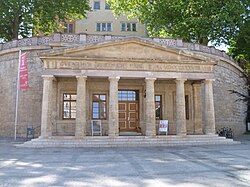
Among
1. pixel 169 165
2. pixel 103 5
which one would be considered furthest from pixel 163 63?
pixel 103 5

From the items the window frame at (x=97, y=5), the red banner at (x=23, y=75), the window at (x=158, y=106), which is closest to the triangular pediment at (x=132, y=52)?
the red banner at (x=23, y=75)

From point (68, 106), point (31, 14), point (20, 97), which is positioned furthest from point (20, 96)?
point (31, 14)

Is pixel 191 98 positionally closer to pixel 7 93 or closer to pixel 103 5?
pixel 7 93

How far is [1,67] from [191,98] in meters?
15.7

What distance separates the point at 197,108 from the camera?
18.0m

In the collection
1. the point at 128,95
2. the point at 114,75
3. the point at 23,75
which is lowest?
the point at 128,95

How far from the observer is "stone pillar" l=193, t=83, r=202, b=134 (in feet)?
58.0

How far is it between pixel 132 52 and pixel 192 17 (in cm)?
1111

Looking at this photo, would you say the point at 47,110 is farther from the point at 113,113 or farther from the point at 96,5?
the point at 96,5

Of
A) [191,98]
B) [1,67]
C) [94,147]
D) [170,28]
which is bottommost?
[94,147]

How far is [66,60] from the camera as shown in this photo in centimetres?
1403

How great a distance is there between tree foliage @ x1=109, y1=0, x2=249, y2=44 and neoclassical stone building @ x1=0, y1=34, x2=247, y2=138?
2.99m

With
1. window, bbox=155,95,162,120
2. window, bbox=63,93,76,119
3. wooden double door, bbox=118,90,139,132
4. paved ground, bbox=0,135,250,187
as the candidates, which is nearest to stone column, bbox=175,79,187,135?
window, bbox=155,95,162,120

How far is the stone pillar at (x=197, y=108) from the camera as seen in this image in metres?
17.7
